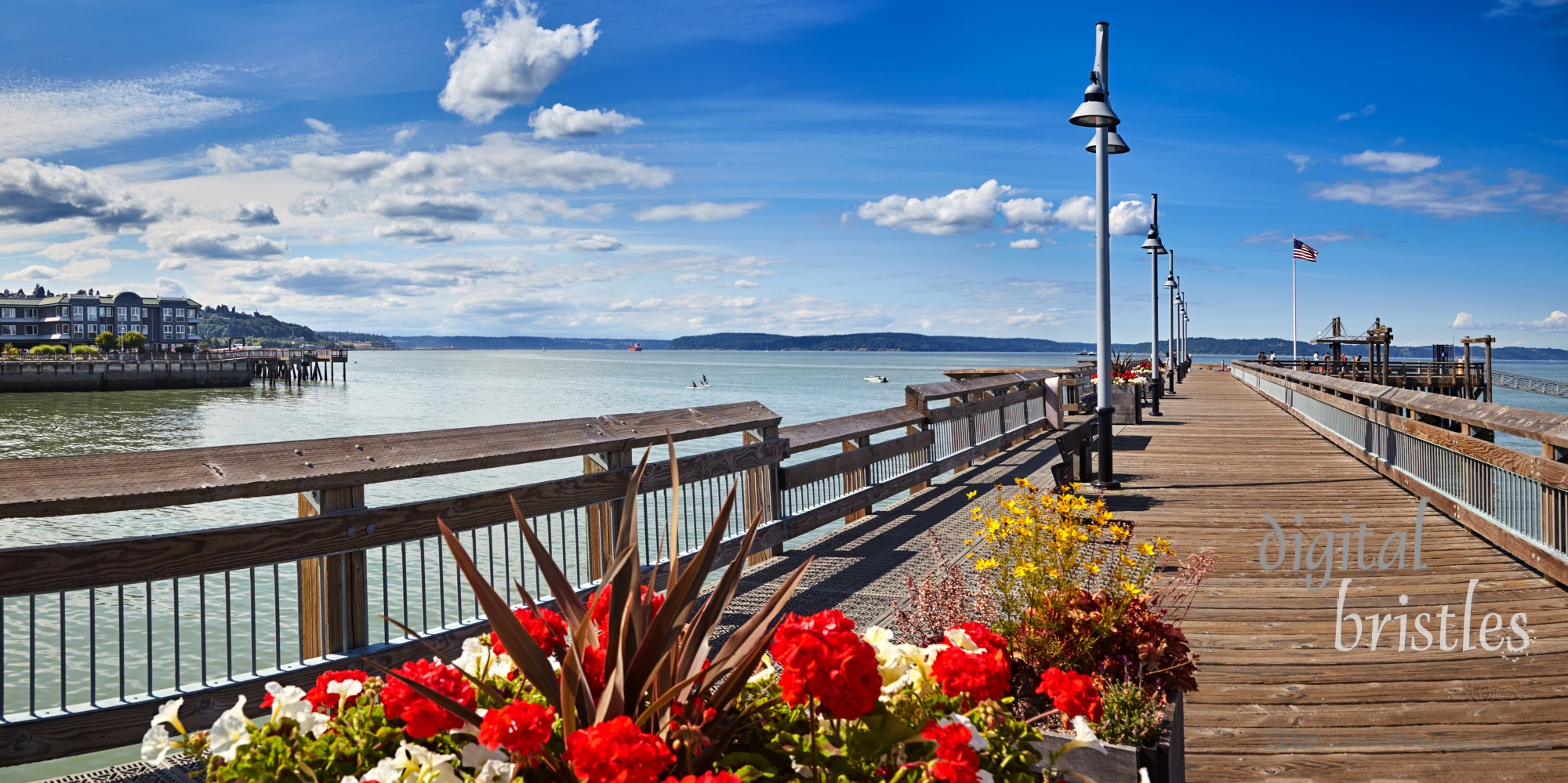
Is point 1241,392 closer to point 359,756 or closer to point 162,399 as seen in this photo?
point 359,756

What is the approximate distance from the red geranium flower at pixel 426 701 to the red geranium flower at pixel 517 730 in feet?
0.81

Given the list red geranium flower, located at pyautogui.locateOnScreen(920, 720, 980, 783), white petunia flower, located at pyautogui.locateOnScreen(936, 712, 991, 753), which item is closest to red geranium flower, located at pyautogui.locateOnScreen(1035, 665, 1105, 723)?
white petunia flower, located at pyautogui.locateOnScreen(936, 712, 991, 753)

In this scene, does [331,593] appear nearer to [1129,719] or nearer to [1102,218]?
[1129,719]

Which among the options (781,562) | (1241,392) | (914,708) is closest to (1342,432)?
(781,562)

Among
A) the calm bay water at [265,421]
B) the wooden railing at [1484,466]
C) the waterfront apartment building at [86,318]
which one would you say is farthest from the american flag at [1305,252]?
the waterfront apartment building at [86,318]

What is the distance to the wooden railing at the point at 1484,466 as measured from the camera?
6.18m

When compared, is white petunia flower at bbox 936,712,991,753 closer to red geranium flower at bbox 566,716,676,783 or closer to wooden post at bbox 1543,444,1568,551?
red geranium flower at bbox 566,716,676,783

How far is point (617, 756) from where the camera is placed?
1663 mm

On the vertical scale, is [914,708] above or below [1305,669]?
above

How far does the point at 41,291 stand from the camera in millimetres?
176375

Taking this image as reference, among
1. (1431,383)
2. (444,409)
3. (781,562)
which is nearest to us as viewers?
(781,562)

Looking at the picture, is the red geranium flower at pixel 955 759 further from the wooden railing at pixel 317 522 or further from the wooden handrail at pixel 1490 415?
the wooden handrail at pixel 1490 415

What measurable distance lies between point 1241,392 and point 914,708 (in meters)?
34.2

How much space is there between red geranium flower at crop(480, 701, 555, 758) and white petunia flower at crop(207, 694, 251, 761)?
1.93ft
